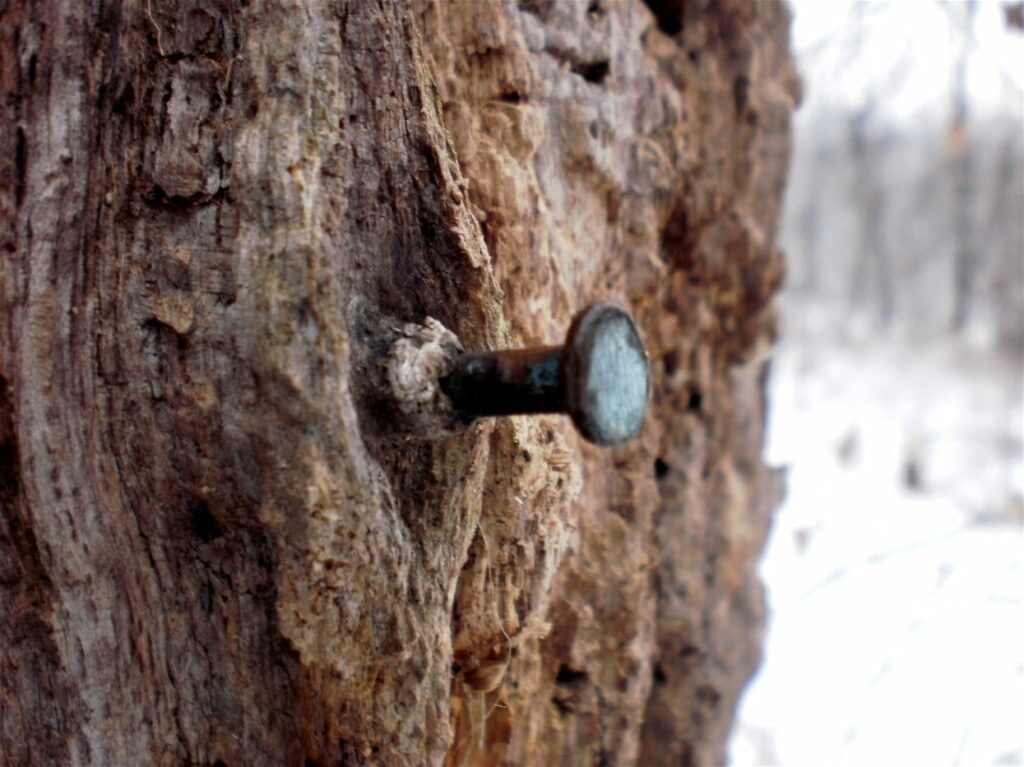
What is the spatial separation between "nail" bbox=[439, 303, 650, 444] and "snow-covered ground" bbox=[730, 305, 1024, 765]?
5.85 feet

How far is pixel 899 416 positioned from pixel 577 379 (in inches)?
159

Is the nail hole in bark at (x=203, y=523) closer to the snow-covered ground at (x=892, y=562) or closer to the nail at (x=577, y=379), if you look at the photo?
the nail at (x=577, y=379)

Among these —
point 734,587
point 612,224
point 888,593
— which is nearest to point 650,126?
point 612,224

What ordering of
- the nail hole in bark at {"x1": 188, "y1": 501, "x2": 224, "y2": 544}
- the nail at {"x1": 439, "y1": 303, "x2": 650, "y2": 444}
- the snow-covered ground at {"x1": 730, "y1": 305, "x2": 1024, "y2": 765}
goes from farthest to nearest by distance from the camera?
the snow-covered ground at {"x1": 730, "y1": 305, "x2": 1024, "y2": 765}, the nail hole in bark at {"x1": 188, "y1": 501, "x2": 224, "y2": 544}, the nail at {"x1": 439, "y1": 303, "x2": 650, "y2": 444}

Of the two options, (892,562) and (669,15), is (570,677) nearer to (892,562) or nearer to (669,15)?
(669,15)

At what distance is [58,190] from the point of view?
3.35ft

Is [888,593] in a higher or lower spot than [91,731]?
lower

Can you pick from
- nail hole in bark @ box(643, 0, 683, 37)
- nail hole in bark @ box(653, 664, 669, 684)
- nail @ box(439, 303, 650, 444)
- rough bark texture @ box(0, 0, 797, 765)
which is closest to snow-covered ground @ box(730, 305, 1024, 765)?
nail hole in bark @ box(653, 664, 669, 684)

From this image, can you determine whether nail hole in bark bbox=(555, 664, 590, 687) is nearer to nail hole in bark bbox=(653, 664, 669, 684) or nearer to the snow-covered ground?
nail hole in bark bbox=(653, 664, 669, 684)

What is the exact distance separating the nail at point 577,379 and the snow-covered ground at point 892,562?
1.78 metres

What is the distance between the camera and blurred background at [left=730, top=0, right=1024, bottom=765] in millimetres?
2893

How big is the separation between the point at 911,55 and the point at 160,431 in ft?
10.8

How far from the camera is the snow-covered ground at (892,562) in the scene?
2.76 metres

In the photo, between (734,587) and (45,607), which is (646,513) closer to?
(734,587)
